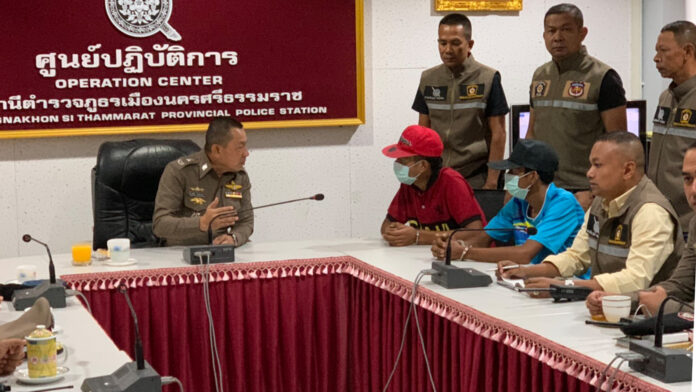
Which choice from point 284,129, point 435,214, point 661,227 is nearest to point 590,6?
point 284,129

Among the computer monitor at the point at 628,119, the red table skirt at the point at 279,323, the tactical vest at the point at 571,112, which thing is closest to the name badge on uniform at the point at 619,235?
the red table skirt at the point at 279,323

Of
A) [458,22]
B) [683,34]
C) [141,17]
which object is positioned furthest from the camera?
[141,17]

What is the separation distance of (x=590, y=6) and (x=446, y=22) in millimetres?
1583

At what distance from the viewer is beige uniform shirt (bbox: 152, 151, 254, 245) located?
13.9 ft

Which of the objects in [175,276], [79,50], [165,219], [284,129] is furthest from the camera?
[284,129]

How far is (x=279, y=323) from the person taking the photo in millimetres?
4020

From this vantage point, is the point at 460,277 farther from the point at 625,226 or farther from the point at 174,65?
the point at 174,65

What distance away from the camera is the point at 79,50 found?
5.25m

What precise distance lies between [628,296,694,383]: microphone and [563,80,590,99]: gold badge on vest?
2272 millimetres

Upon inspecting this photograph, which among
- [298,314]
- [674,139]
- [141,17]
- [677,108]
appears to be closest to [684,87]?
[677,108]

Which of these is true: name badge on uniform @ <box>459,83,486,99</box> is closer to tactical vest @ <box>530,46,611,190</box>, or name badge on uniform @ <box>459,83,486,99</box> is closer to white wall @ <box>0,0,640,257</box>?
tactical vest @ <box>530,46,611,190</box>

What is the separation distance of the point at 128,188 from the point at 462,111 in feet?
5.42

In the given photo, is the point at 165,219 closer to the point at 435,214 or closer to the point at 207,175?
the point at 207,175

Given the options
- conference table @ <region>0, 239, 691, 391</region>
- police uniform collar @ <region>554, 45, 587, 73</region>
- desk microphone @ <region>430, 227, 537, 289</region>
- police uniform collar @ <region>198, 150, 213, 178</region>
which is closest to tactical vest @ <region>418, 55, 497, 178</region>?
police uniform collar @ <region>554, 45, 587, 73</region>
